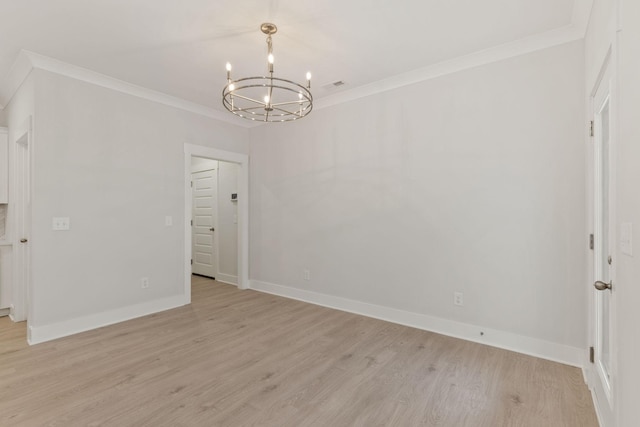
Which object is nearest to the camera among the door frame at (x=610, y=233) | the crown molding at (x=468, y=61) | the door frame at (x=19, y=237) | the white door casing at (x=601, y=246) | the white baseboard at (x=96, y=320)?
the door frame at (x=610, y=233)

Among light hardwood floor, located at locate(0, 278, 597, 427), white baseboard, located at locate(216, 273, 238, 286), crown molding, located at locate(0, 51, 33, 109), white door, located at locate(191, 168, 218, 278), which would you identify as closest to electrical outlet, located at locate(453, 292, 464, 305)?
light hardwood floor, located at locate(0, 278, 597, 427)

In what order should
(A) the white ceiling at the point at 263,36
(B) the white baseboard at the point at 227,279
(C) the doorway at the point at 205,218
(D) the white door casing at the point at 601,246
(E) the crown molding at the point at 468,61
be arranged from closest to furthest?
1. (D) the white door casing at the point at 601,246
2. (A) the white ceiling at the point at 263,36
3. (E) the crown molding at the point at 468,61
4. (B) the white baseboard at the point at 227,279
5. (C) the doorway at the point at 205,218

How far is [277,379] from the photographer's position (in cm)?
234

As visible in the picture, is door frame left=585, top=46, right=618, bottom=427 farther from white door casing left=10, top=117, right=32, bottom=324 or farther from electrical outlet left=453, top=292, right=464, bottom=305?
white door casing left=10, top=117, right=32, bottom=324

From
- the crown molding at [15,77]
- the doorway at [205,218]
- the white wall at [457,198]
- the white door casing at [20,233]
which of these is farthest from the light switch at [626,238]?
the doorway at [205,218]

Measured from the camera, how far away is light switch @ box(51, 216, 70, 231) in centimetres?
309

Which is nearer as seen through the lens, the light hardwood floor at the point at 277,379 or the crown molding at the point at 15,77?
the light hardwood floor at the point at 277,379

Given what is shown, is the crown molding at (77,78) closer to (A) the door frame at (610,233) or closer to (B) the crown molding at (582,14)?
(B) the crown molding at (582,14)

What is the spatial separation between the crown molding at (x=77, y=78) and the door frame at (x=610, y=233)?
14.0 ft

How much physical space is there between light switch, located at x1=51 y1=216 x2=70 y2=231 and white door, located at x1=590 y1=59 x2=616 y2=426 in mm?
4522

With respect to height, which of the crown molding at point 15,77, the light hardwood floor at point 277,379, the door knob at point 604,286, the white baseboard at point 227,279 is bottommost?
the light hardwood floor at point 277,379

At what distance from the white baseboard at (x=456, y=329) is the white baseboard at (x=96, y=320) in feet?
5.37

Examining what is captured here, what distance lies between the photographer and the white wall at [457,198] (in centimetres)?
257

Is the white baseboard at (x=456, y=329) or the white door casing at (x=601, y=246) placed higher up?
the white door casing at (x=601, y=246)
